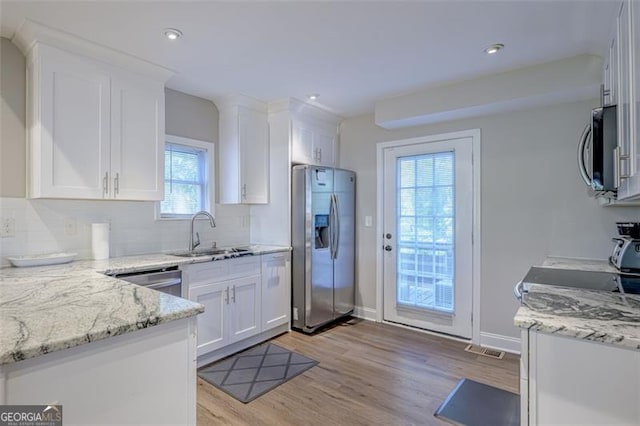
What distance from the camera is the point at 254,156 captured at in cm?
361

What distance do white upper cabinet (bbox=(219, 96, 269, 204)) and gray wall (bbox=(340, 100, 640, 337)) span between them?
6.02 ft

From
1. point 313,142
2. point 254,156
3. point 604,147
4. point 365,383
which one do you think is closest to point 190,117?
point 254,156

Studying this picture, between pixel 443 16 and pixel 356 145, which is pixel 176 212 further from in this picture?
pixel 443 16

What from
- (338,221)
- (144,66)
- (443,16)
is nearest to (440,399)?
(338,221)

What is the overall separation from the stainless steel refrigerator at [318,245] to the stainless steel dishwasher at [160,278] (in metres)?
1.31

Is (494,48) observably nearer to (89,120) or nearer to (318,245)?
(318,245)

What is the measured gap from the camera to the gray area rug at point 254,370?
2477 millimetres

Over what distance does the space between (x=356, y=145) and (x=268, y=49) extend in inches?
77.3

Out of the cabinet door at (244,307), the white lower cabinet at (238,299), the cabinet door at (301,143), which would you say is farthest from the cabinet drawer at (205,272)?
the cabinet door at (301,143)

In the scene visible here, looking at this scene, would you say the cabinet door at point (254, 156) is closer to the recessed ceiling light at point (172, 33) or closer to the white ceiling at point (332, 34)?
the white ceiling at point (332, 34)

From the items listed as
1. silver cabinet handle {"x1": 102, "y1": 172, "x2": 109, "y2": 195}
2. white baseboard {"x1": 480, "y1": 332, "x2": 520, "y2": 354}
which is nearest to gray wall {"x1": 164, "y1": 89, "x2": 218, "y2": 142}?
silver cabinet handle {"x1": 102, "y1": 172, "x2": 109, "y2": 195}

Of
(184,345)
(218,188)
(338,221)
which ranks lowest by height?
(184,345)

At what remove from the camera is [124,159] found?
2.58 metres

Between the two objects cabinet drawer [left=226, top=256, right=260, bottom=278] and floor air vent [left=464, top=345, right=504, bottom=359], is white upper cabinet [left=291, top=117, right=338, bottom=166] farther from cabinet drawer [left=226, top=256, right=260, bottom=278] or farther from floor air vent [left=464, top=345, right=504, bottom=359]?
floor air vent [left=464, top=345, right=504, bottom=359]
